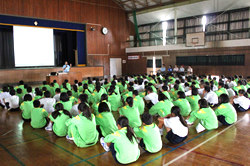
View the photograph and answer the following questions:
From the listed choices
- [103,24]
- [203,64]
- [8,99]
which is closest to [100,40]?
[103,24]

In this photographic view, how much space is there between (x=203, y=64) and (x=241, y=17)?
4262mm

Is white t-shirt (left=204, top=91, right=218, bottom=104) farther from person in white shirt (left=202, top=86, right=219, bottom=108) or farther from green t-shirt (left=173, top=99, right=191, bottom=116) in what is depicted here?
green t-shirt (left=173, top=99, right=191, bottom=116)

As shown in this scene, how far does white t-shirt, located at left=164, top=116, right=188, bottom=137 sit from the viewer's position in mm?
3730

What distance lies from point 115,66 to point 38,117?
1543 centimetres

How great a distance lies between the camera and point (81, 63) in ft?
57.2

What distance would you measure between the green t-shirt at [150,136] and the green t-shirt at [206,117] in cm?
118

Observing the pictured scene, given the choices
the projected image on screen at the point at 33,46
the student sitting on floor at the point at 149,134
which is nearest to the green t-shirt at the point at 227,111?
the student sitting on floor at the point at 149,134

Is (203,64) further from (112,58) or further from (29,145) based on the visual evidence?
(29,145)

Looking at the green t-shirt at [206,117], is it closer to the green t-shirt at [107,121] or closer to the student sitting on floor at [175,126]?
the student sitting on floor at [175,126]

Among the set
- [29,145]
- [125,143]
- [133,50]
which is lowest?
[29,145]

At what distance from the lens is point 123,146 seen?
3.06m

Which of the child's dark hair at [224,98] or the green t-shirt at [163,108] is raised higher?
the child's dark hair at [224,98]

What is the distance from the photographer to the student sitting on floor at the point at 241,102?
617 centimetres

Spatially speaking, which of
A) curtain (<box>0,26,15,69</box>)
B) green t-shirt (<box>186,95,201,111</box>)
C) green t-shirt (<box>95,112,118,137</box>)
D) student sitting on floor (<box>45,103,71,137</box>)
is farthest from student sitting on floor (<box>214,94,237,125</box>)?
curtain (<box>0,26,15,69</box>)
